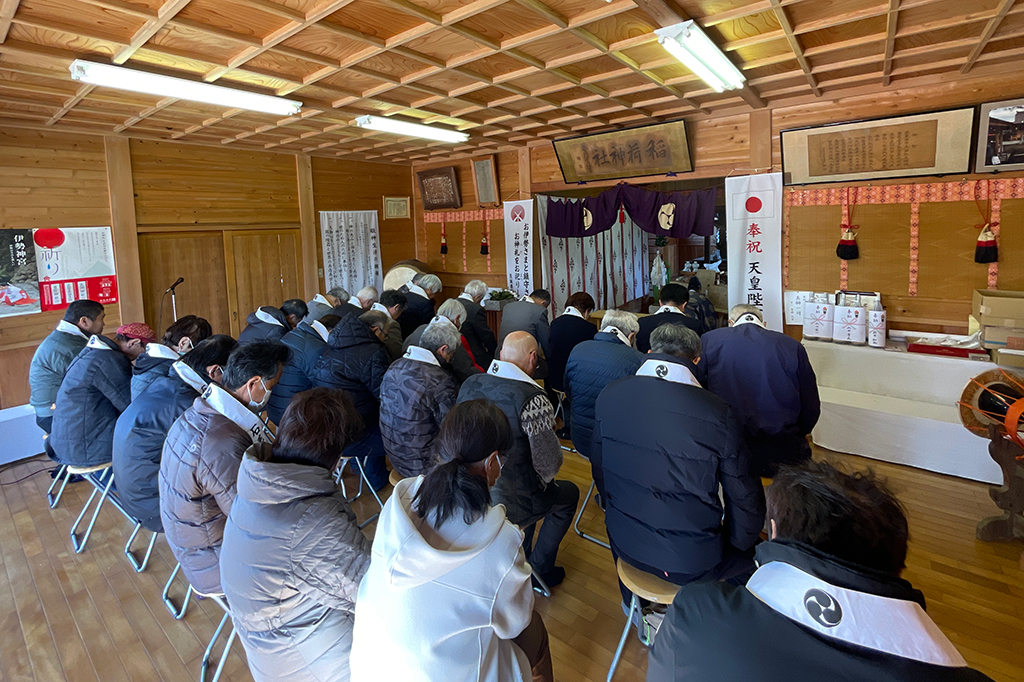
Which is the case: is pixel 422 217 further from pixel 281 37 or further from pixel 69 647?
pixel 69 647

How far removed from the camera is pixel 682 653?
1172 millimetres

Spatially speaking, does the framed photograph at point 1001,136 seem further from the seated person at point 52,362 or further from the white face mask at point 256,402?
the seated person at point 52,362

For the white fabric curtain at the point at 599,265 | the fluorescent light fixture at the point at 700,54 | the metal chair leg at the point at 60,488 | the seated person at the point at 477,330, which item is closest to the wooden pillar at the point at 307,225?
the seated person at the point at 477,330

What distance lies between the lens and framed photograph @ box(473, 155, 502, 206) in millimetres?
8031

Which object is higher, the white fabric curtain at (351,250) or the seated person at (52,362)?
the white fabric curtain at (351,250)

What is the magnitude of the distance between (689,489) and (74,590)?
363 centimetres

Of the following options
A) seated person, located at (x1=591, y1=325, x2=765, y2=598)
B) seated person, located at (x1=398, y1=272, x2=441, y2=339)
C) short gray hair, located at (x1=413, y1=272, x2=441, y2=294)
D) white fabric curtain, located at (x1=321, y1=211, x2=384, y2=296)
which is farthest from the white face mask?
white fabric curtain, located at (x1=321, y1=211, x2=384, y2=296)

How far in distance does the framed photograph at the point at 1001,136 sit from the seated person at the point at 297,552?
554cm

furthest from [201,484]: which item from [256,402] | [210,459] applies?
[256,402]

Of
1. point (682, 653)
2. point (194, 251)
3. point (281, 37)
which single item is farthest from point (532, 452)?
point (194, 251)

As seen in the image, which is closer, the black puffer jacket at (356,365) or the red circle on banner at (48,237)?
the black puffer jacket at (356,365)

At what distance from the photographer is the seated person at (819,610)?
0.97m

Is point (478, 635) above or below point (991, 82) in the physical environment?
below

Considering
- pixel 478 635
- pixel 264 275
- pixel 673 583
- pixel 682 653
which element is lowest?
pixel 673 583
